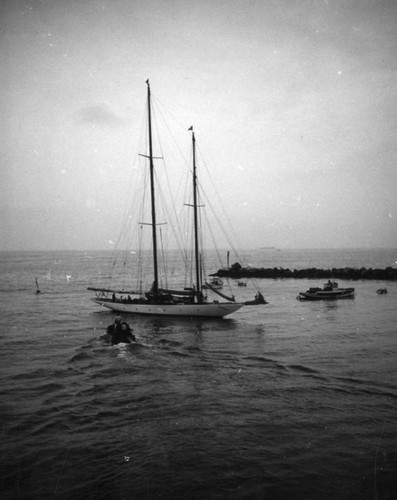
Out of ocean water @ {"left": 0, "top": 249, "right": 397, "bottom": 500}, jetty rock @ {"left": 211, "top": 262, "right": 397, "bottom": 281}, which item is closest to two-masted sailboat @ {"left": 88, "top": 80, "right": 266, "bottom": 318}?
ocean water @ {"left": 0, "top": 249, "right": 397, "bottom": 500}

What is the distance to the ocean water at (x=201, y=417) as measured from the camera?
853cm

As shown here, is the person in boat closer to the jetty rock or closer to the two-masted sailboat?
the two-masted sailboat

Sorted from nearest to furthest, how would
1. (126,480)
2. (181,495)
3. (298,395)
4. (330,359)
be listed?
(181,495), (126,480), (298,395), (330,359)

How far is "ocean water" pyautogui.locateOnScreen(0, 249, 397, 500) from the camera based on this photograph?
28.0ft

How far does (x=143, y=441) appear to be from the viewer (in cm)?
1035

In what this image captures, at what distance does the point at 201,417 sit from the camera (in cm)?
1200

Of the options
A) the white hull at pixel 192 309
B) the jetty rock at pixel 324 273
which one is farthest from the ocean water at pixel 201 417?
the jetty rock at pixel 324 273

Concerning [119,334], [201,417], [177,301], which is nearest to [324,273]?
[177,301]

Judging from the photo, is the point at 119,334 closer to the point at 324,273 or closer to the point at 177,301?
the point at 177,301

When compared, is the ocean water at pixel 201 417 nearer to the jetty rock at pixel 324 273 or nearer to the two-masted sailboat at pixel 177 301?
the two-masted sailboat at pixel 177 301

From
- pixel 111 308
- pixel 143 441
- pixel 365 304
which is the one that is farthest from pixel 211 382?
pixel 365 304

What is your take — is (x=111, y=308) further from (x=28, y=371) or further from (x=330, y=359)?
(x=330, y=359)

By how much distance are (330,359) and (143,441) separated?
12.4m

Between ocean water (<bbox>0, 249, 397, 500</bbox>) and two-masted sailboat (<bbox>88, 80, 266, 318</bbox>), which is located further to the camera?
two-masted sailboat (<bbox>88, 80, 266, 318</bbox>)
